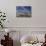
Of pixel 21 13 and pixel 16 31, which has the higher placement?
pixel 21 13

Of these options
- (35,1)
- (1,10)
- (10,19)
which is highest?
(35,1)

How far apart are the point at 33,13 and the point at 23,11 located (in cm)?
30

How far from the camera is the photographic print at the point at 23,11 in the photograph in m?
4.03

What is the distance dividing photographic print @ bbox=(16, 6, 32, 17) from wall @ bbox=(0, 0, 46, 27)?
9 cm

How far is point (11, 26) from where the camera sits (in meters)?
4.04

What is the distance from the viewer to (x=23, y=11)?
4.05 meters

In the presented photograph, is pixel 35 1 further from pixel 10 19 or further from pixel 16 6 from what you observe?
pixel 10 19

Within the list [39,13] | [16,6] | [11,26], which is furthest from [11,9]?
[39,13]

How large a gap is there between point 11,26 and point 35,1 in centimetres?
101

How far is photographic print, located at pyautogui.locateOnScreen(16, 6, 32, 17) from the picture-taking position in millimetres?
4027

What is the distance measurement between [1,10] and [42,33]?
4.49ft

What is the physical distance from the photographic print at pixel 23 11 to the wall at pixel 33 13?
87mm

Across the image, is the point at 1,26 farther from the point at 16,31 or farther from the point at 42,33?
the point at 42,33

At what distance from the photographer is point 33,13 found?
13.2 feet
